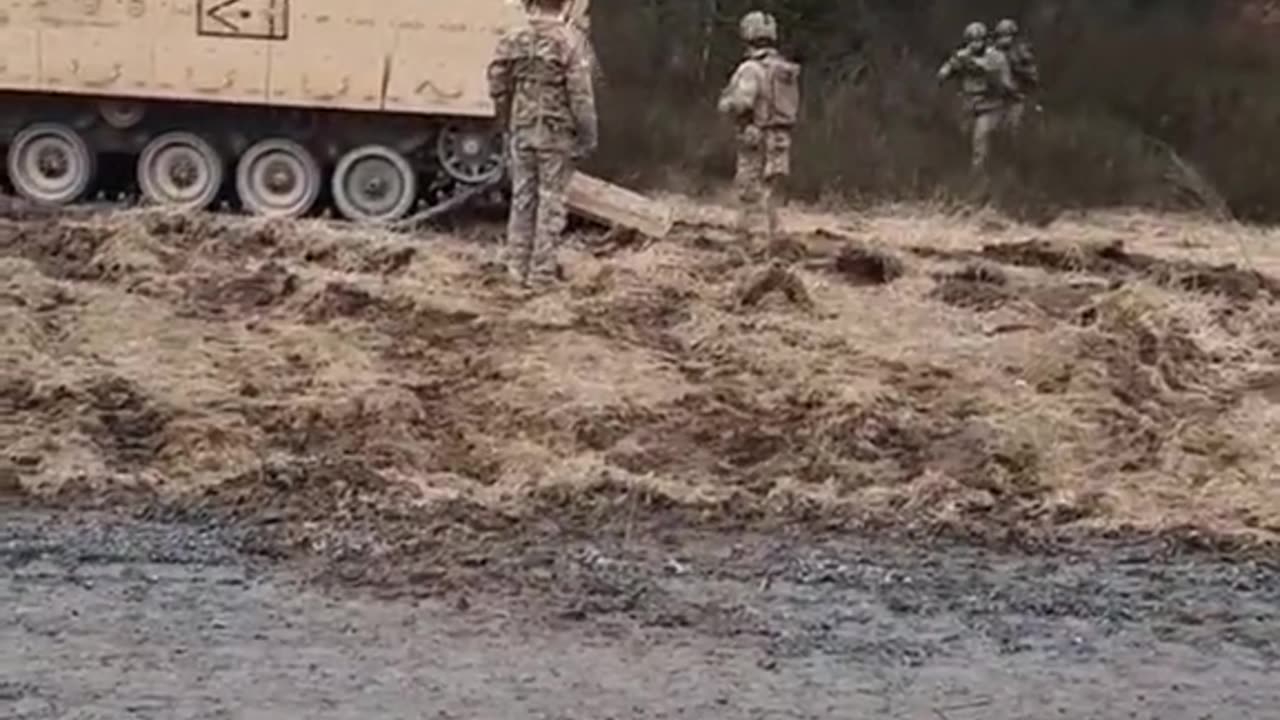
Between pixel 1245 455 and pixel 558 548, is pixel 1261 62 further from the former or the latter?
pixel 558 548

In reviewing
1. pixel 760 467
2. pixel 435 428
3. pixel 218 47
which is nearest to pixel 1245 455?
pixel 760 467

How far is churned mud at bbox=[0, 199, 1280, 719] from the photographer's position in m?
6.90

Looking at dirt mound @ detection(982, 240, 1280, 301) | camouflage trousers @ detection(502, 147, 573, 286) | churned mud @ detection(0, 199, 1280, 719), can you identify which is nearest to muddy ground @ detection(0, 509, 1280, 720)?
churned mud @ detection(0, 199, 1280, 719)

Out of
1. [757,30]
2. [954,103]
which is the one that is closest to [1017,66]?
[954,103]

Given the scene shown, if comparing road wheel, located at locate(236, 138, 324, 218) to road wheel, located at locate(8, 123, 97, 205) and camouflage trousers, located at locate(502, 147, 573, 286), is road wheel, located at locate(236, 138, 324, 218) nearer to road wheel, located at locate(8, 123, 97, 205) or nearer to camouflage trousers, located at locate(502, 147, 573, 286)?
road wheel, located at locate(8, 123, 97, 205)

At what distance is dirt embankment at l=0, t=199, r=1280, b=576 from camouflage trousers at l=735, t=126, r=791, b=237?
1.31 m

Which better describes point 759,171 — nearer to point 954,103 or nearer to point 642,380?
point 642,380

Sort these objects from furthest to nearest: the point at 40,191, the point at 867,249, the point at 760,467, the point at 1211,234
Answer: the point at 1211,234 < the point at 40,191 < the point at 867,249 < the point at 760,467

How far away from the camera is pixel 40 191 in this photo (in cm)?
1769

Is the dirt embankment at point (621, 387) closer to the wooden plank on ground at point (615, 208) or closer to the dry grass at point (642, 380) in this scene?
the dry grass at point (642, 380)

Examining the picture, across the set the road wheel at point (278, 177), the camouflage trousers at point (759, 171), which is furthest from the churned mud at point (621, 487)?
the road wheel at point (278, 177)

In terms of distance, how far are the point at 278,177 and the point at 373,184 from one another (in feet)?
2.15

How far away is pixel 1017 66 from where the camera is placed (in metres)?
22.9

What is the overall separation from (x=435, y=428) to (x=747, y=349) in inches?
92.3
